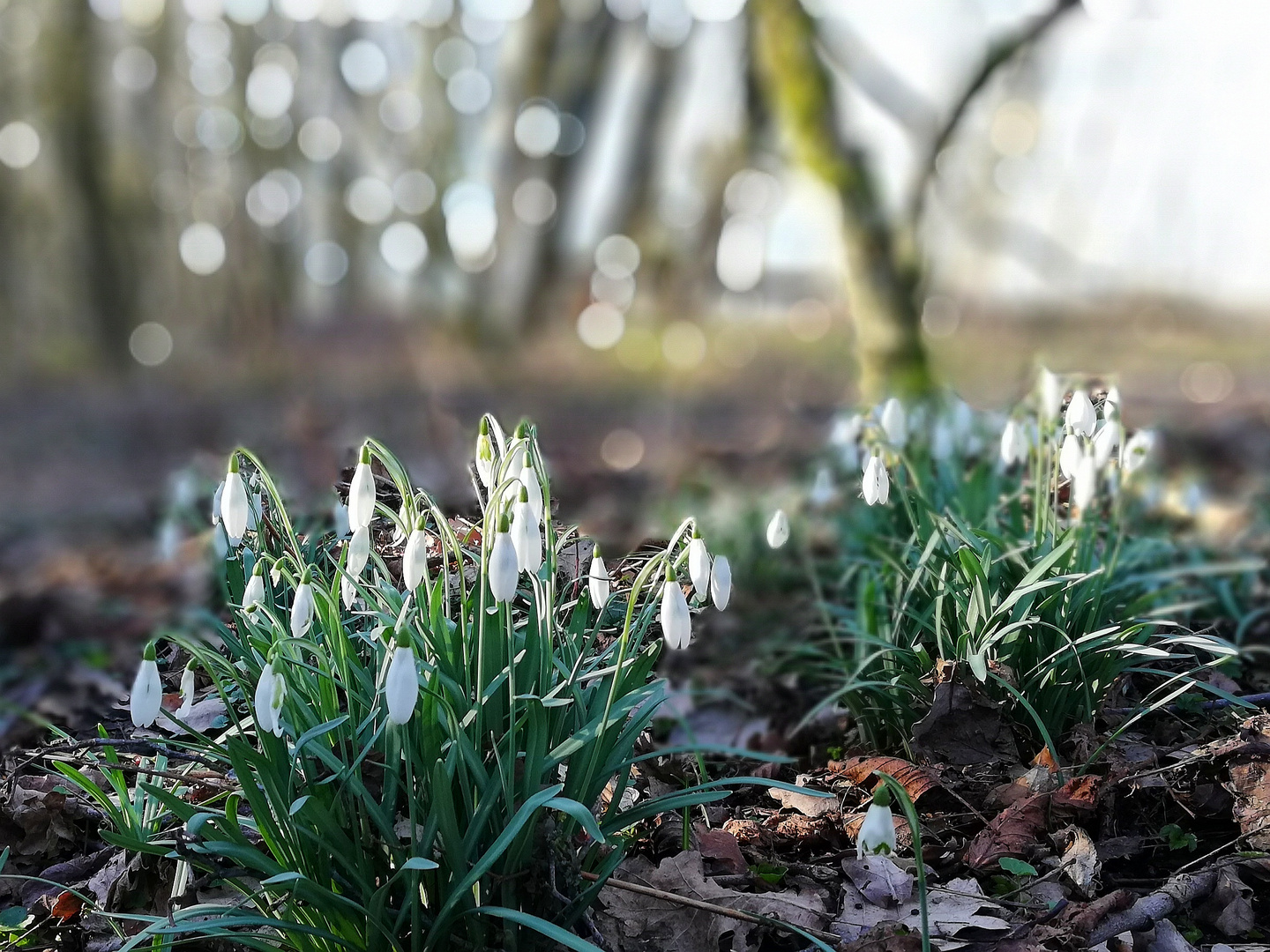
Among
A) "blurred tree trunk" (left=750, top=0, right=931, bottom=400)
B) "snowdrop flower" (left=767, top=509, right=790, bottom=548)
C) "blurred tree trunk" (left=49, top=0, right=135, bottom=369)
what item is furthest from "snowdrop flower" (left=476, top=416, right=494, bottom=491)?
"blurred tree trunk" (left=49, top=0, right=135, bottom=369)

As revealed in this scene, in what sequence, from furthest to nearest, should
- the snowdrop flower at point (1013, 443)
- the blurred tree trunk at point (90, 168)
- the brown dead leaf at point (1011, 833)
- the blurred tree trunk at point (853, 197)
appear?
the blurred tree trunk at point (90, 168)
the blurred tree trunk at point (853, 197)
the snowdrop flower at point (1013, 443)
the brown dead leaf at point (1011, 833)

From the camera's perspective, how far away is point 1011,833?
6.62 ft

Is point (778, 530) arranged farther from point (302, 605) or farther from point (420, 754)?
point (302, 605)

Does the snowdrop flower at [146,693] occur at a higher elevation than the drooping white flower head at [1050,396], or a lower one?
lower

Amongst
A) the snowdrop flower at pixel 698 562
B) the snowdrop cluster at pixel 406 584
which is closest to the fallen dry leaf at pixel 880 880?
the snowdrop cluster at pixel 406 584

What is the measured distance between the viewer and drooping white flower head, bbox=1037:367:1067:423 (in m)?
2.54

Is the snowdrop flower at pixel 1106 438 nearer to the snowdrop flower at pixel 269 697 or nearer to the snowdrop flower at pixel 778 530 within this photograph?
the snowdrop flower at pixel 778 530

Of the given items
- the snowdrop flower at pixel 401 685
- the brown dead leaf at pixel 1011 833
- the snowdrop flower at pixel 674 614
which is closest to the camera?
the snowdrop flower at pixel 401 685

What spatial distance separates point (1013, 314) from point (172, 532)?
13.2 m

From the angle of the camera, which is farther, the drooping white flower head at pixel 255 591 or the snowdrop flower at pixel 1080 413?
the snowdrop flower at pixel 1080 413

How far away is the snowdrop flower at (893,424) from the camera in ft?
8.67

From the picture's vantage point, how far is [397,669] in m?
1.36

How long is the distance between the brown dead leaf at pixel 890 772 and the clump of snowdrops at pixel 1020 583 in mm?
155

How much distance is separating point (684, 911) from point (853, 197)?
397 centimetres
